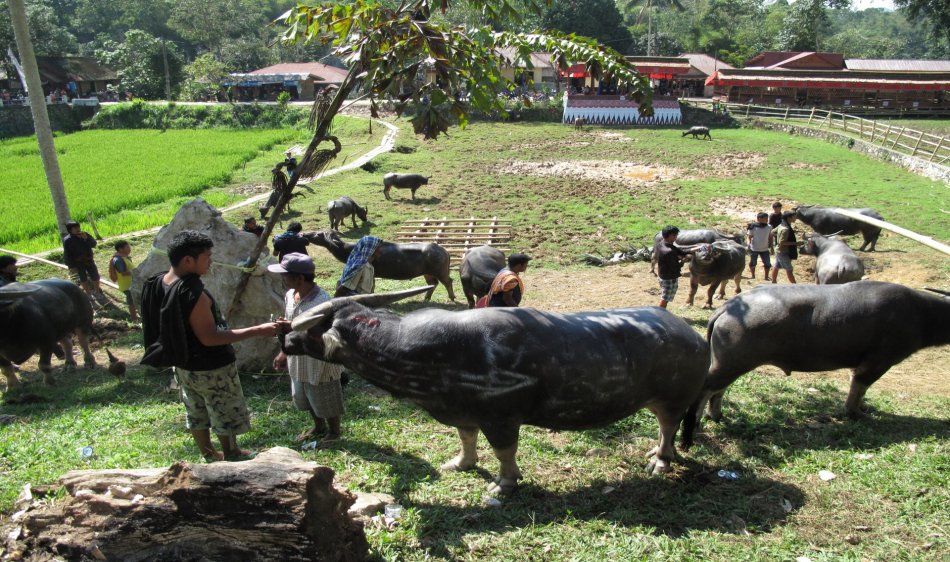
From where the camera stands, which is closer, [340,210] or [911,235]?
[911,235]

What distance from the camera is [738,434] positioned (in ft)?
19.2

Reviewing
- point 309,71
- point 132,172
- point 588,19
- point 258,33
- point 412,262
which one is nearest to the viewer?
point 412,262

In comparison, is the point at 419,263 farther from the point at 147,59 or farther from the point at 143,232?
the point at 147,59

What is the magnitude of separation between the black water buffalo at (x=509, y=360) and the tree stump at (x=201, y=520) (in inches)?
47.0

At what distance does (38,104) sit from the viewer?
12.0 metres

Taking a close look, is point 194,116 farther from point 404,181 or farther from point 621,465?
point 621,465

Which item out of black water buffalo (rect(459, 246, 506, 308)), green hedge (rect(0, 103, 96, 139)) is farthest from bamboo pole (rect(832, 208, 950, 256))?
green hedge (rect(0, 103, 96, 139))

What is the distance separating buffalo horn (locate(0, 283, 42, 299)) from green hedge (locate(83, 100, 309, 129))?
3327 centimetres

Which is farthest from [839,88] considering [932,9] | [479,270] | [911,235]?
[911,235]

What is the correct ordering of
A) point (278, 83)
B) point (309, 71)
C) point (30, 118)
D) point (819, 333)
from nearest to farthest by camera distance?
point (819, 333) < point (30, 118) < point (278, 83) < point (309, 71)

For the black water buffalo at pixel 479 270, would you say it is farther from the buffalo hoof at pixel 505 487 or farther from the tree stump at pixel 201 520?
the tree stump at pixel 201 520

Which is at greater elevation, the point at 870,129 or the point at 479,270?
the point at 870,129

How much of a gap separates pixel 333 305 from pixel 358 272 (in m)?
2.79

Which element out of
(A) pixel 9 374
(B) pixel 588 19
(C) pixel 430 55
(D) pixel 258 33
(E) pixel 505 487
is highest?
(D) pixel 258 33
